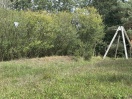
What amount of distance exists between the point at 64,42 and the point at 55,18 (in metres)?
1.63

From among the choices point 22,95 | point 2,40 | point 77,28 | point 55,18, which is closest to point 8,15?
point 2,40

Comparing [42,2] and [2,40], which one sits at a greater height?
[42,2]

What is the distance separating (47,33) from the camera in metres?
18.2

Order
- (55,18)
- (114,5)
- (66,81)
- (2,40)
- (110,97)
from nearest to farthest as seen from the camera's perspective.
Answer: (110,97) < (66,81) < (2,40) < (55,18) < (114,5)

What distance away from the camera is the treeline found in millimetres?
16672

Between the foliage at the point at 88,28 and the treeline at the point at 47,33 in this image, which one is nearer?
the treeline at the point at 47,33

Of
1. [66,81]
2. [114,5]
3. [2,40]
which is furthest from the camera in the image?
[114,5]

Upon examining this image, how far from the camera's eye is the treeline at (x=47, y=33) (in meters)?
16.7

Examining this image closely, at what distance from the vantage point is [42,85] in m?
6.91

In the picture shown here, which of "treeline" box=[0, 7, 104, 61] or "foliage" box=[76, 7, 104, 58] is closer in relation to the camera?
"treeline" box=[0, 7, 104, 61]

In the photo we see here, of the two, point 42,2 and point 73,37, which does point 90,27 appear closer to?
point 73,37

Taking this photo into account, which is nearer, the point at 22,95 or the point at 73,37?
the point at 22,95

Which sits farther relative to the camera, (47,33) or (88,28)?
(88,28)

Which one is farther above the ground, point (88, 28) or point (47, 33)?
point (88, 28)
